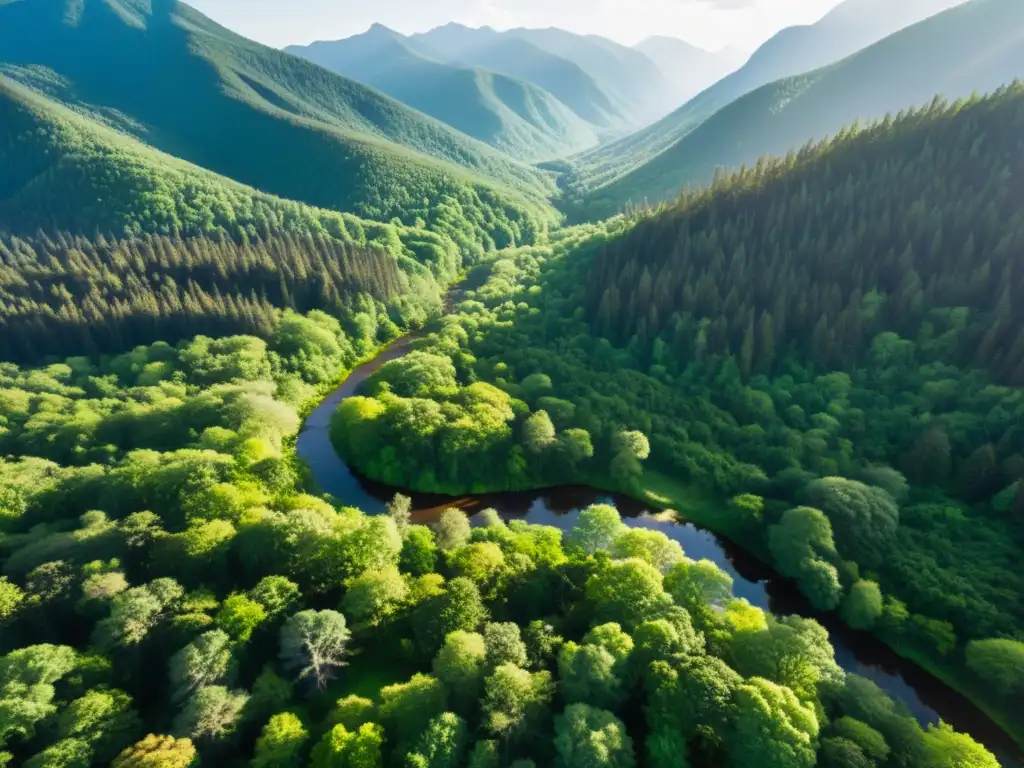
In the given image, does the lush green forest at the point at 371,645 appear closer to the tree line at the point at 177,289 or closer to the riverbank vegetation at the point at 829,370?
the riverbank vegetation at the point at 829,370

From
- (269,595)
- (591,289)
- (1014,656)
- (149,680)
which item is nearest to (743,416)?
(1014,656)

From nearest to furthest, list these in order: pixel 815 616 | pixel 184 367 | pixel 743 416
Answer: pixel 815 616 < pixel 743 416 < pixel 184 367

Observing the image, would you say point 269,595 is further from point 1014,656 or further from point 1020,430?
point 1020,430

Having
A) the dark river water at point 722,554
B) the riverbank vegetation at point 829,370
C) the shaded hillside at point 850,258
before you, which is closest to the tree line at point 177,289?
the riverbank vegetation at point 829,370

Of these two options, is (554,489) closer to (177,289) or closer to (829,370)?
(829,370)

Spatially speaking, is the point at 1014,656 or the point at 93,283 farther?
the point at 93,283

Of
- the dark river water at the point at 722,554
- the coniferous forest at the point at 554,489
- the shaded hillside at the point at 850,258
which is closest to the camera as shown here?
the coniferous forest at the point at 554,489
